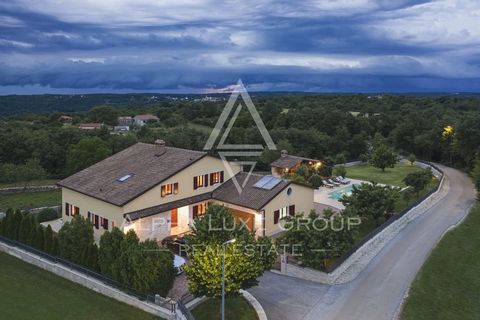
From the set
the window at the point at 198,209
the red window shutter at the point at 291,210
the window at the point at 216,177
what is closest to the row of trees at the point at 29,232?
the window at the point at 198,209

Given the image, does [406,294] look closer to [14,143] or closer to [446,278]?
[446,278]

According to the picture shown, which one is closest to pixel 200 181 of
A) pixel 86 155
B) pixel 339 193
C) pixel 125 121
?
pixel 339 193

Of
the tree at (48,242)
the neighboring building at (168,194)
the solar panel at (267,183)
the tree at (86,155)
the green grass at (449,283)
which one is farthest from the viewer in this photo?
the tree at (86,155)

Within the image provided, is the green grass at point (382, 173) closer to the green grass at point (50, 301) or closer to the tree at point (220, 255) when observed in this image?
the tree at point (220, 255)

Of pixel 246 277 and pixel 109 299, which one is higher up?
pixel 246 277

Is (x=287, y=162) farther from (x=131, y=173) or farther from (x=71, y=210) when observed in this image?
(x=71, y=210)

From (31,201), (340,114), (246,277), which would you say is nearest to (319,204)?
(246,277)
